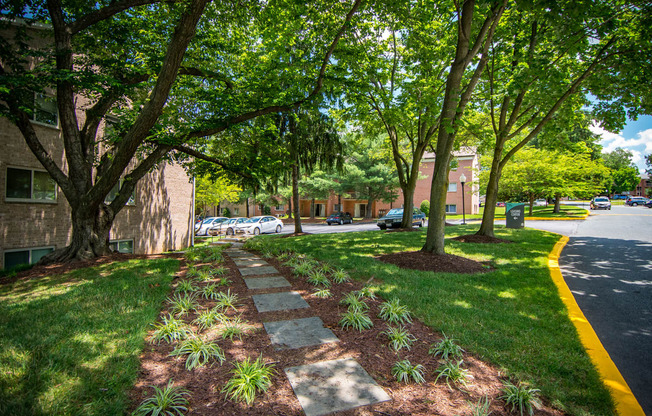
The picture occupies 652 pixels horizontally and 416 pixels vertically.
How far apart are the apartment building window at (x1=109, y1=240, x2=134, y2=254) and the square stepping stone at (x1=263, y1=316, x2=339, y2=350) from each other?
38.8ft

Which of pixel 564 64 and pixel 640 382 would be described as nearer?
pixel 640 382

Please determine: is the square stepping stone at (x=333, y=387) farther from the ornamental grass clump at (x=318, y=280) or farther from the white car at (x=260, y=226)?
the white car at (x=260, y=226)

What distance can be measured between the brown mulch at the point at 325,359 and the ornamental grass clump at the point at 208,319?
170 millimetres

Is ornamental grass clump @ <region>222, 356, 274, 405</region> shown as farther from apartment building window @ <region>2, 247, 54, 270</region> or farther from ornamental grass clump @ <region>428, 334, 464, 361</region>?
apartment building window @ <region>2, 247, 54, 270</region>

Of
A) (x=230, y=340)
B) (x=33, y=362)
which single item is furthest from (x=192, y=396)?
(x=33, y=362)

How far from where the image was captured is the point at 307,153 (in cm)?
1691

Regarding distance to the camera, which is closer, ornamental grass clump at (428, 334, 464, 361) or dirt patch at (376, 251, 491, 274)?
ornamental grass clump at (428, 334, 464, 361)

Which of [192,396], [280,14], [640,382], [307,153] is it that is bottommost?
[640,382]

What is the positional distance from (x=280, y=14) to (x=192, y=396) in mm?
9194

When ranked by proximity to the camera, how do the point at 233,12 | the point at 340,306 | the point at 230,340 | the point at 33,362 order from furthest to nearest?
the point at 233,12, the point at 340,306, the point at 230,340, the point at 33,362

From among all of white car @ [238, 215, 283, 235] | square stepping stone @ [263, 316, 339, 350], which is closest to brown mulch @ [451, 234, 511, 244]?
square stepping stone @ [263, 316, 339, 350]

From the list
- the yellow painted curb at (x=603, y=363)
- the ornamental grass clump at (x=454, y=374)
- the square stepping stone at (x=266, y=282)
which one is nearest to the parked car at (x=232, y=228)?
the square stepping stone at (x=266, y=282)

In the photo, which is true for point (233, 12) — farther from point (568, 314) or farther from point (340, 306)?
point (568, 314)

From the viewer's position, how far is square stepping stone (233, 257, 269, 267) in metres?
6.87
